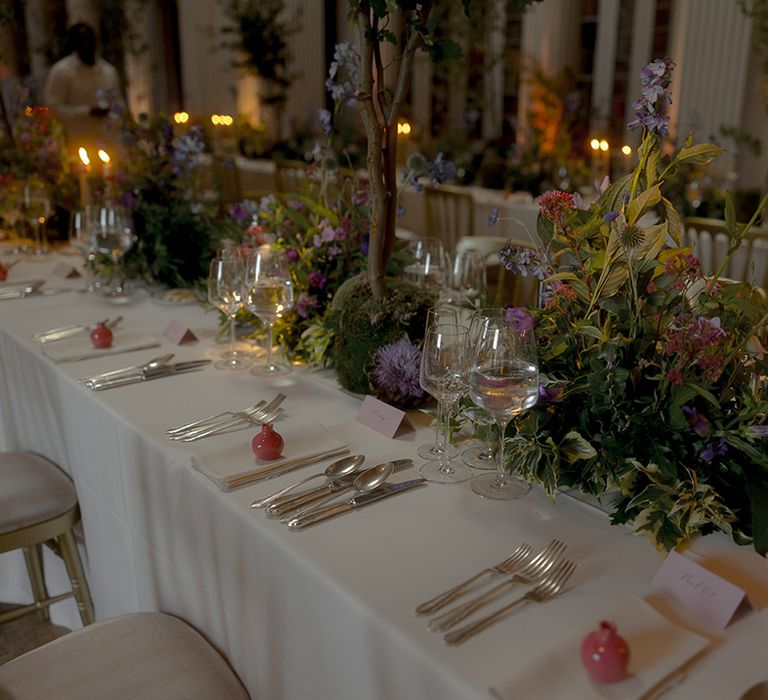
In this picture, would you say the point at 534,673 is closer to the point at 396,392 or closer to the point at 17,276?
the point at 396,392

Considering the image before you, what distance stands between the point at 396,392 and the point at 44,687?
2.40 feet

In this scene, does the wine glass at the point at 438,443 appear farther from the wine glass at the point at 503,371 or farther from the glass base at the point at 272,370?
the glass base at the point at 272,370

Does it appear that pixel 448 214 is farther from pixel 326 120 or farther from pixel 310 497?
pixel 310 497

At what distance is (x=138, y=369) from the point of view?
5.63ft

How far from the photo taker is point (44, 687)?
3.95ft

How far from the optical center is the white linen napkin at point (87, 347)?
1.81 meters

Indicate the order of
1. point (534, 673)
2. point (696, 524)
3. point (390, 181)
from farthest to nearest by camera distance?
point (390, 181), point (696, 524), point (534, 673)

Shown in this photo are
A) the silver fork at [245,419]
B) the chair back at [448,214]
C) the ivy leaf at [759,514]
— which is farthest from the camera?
the chair back at [448,214]

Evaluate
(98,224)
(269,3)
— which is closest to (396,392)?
(98,224)

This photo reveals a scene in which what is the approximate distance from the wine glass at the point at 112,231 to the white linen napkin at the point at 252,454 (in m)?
1.10

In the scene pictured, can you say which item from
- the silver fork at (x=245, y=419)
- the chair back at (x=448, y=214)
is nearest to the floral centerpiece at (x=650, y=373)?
the silver fork at (x=245, y=419)

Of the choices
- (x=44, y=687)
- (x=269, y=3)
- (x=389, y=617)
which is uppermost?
(x=269, y=3)

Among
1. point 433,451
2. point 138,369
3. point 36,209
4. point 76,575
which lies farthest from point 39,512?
point 36,209

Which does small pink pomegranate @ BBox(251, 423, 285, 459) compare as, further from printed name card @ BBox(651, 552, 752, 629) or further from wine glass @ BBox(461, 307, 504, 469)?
printed name card @ BBox(651, 552, 752, 629)
